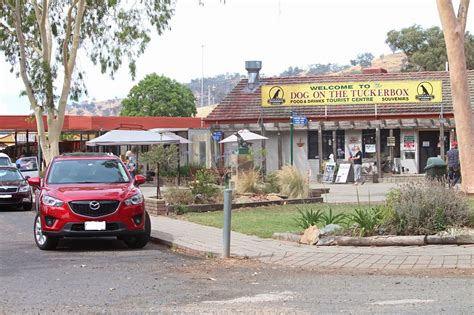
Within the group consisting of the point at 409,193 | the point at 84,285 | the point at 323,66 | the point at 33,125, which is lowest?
the point at 84,285

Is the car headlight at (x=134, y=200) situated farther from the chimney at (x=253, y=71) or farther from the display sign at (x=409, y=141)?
the chimney at (x=253, y=71)

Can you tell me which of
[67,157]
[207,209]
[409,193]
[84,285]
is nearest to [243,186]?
[207,209]

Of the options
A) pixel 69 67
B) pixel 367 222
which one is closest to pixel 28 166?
pixel 69 67

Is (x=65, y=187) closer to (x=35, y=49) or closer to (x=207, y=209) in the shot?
(x=207, y=209)

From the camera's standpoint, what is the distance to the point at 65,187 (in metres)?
12.5

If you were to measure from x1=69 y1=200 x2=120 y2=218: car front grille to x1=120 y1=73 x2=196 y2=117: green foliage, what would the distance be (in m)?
67.3

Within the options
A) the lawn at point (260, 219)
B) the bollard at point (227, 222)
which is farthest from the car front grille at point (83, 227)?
the lawn at point (260, 219)

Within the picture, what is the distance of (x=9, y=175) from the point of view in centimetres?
2333

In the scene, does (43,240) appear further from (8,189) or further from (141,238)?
(8,189)

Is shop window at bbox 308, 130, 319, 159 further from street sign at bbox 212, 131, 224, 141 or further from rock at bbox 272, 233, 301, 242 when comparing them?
rock at bbox 272, 233, 301, 242

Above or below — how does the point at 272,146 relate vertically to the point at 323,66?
below

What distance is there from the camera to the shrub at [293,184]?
21.0 m

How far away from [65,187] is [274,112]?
2553 cm

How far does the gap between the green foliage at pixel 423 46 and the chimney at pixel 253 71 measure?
28.9m
